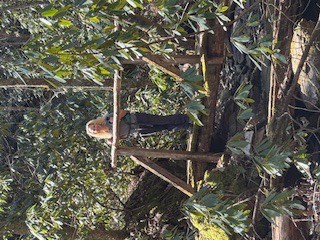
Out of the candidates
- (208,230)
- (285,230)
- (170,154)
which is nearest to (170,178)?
(170,154)

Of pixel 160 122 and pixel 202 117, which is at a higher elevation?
pixel 202 117

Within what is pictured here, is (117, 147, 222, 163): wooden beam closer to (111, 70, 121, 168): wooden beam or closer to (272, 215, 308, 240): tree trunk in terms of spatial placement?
(111, 70, 121, 168): wooden beam

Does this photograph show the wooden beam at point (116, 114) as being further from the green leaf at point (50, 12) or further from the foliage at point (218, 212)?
the green leaf at point (50, 12)

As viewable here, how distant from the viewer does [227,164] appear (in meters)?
4.87

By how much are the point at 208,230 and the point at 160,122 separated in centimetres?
143

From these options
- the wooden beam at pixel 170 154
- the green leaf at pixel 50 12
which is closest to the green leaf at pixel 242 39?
the green leaf at pixel 50 12

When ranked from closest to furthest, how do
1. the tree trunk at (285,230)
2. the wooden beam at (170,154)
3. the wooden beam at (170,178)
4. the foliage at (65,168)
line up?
the tree trunk at (285,230)
the wooden beam at (170,154)
the wooden beam at (170,178)
the foliage at (65,168)

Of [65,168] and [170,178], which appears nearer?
[170,178]

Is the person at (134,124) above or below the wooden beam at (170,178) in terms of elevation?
above

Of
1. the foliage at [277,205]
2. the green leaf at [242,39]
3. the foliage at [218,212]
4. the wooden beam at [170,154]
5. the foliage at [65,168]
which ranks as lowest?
the foliage at [65,168]

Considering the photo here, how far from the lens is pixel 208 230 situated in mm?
4508

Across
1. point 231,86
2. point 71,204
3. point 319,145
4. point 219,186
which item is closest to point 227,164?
point 219,186

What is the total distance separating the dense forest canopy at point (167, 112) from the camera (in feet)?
11.8

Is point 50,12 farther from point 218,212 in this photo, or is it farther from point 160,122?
point 160,122
